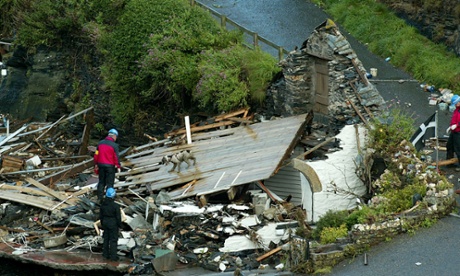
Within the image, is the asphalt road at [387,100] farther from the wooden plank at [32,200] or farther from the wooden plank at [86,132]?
the wooden plank at [32,200]

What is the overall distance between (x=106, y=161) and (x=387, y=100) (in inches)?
298

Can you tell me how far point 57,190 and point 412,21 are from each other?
11.7 metres

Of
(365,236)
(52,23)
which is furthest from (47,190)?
(52,23)

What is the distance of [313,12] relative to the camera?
3353 centimetres

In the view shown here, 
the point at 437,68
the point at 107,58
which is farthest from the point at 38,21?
the point at 437,68

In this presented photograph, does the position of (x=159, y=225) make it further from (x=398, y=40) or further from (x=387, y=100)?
(x=398, y=40)

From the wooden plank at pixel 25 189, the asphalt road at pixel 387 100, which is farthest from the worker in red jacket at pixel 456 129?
the wooden plank at pixel 25 189

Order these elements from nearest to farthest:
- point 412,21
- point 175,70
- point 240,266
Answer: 1. point 240,266
2. point 175,70
3. point 412,21

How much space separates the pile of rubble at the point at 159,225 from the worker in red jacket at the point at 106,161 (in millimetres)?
508

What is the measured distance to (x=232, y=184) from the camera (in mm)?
21047

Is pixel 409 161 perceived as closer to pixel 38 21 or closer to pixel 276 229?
pixel 276 229

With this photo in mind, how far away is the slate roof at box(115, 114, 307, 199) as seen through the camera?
21453mm

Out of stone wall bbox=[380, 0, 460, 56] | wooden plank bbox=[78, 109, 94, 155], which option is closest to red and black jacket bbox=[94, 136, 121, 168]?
wooden plank bbox=[78, 109, 94, 155]

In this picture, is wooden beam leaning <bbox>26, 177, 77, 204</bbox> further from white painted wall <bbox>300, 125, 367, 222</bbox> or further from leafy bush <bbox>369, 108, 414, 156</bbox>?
leafy bush <bbox>369, 108, 414, 156</bbox>
